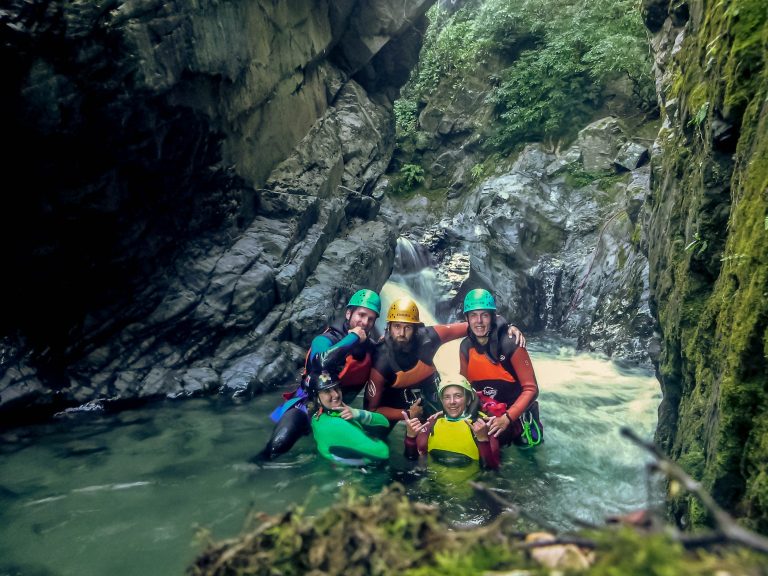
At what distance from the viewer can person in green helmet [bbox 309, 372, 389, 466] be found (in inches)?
217

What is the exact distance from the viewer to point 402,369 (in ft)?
20.4

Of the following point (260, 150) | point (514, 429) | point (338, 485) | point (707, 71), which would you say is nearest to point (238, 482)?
point (338, 485)

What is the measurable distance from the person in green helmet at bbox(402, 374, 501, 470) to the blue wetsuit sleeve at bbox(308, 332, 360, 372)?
0.98m

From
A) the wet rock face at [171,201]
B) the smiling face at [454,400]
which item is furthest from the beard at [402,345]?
the wet rock face at [171,201]

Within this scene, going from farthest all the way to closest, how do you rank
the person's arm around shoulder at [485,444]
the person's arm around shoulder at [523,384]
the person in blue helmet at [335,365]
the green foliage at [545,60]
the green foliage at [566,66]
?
the green foliage at [545,60] → the green foliage at [566,66] → the person in blue helmet at [335,365] → the person's arm around shoulder at [523,384] → the person's arm around shoulder at [485,444]

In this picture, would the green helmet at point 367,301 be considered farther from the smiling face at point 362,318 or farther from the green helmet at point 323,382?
the green helmet at point 323,382

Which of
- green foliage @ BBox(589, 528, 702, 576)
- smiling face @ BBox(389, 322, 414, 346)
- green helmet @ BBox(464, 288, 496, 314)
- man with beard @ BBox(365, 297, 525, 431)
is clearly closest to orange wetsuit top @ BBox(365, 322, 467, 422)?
man with beard @ BBox(365, 297, 525, 431)

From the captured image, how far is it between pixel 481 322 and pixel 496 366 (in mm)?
529

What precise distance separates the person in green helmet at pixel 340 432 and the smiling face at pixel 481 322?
5.23 ft

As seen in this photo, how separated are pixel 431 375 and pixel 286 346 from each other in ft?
13.2

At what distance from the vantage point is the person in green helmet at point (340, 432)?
5.51 meters

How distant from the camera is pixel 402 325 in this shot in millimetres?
6129

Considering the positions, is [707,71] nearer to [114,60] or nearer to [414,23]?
[114,60]

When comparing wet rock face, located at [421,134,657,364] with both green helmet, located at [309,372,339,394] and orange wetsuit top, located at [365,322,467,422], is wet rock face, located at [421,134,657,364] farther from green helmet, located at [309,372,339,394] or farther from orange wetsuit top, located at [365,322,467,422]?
green helmet, located at [309,372,339,394]
